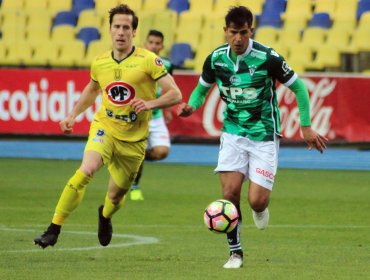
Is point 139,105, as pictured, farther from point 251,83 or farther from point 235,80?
point 251,83

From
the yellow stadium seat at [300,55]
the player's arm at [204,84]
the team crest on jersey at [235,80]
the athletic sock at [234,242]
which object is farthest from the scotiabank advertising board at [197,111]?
the athletic sock at [234,242]

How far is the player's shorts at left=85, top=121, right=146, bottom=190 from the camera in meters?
10.1

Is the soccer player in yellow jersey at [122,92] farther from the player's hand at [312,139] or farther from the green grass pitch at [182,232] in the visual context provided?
the player's hand at [312,139]

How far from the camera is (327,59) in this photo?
77.0ft

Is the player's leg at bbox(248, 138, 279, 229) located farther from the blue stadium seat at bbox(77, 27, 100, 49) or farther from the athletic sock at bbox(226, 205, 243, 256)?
the blue stadium seat at bbox(77, 27, 100, 49)

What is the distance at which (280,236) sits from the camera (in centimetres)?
1188

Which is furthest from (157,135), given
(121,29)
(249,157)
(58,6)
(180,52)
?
(58,6)

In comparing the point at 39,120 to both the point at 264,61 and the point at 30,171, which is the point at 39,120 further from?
the point at 264,61

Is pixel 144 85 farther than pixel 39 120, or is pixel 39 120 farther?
pixel 39 120

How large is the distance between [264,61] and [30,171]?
1065 centimetres

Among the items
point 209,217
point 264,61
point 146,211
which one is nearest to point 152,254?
point 209,217

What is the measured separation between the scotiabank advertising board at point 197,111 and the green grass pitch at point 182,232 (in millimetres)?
1424

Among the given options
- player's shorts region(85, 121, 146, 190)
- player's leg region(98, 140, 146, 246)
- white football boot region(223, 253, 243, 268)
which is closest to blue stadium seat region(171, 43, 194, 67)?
player's leg region(98, 140, 146, 246)

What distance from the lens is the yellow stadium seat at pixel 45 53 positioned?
2542 centimetres
